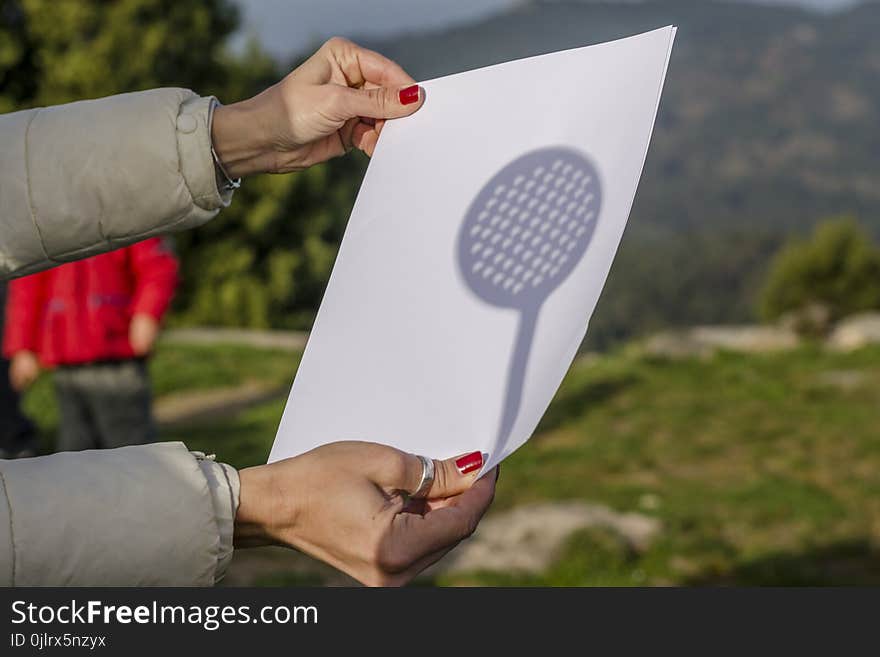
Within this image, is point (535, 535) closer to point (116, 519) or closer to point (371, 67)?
point (371, 67)

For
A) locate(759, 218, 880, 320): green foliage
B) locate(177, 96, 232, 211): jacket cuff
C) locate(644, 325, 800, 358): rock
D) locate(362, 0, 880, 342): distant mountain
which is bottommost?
locate(177, 96, 232, 211): jacket cuff

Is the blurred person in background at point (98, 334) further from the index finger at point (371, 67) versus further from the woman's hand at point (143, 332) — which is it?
the index finger at point (371, 67)

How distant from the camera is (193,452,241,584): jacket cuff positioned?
4.10 feet

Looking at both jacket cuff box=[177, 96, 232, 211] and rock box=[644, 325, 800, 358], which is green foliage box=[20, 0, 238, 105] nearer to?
rock box=[644, 325, 800, 358]

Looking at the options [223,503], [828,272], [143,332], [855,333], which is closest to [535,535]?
[143,332]

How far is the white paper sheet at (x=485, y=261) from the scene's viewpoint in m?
1.29

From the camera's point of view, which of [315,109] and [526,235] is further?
[315,109]

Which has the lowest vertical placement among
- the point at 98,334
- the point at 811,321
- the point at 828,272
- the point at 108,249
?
the point at 108,249

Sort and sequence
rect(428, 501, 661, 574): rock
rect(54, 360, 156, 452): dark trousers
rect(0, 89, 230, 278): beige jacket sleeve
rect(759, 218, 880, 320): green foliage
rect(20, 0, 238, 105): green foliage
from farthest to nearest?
rect(759, 218, 880, 320): green foliage < rect(20, 0, 238, 105): green foliage < rect(428, 501, 661, 574): rock < rect(54, 360, 156, 452): dark trousers < rect(0, 89, 230, 278): beige jacket sleeve

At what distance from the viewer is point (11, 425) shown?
367cm

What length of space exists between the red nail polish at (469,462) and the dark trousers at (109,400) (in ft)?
8.93

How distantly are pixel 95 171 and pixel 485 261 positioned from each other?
598mm

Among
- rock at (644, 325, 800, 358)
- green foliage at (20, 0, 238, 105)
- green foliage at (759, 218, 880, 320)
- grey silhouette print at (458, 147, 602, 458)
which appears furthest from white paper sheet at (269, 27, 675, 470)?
green foliage at (759, 218, 880, 320)

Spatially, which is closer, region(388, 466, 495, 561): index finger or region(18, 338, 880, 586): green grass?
A: region(388, 466, 495, 561): index finger
